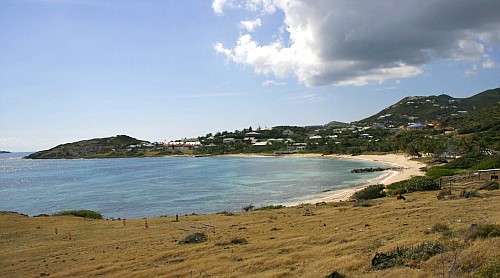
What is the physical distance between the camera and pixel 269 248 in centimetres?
1598

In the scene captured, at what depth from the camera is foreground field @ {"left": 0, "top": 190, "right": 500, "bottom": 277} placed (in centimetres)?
1089

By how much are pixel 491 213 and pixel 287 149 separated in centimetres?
18112

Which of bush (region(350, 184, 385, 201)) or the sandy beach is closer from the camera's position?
bush (region(350, 184, 385, 201))

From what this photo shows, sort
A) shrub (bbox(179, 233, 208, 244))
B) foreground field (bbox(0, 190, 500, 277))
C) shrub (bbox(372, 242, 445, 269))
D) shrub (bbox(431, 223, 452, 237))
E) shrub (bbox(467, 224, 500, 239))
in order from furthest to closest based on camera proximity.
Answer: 1. shrub (bbox(179, 233, 208, 244))
2. shrub (bbox(431, 223, 452, 237))
3. shrub (bbox(467, 224, 500, 239))
4. foreground field (bbox(0, 190, 500, 277))
5. shrub (bbox(372, 242, 445, 269))

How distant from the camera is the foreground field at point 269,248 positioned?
429 inches

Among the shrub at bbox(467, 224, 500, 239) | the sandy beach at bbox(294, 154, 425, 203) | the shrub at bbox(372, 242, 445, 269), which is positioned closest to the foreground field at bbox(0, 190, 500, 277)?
the shrub at bbox(372, 242, 445, 269)

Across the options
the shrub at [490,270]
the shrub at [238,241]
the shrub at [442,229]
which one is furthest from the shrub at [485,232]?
the shrub at [238,241]

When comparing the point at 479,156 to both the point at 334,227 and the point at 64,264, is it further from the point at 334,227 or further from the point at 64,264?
the point at 64,264

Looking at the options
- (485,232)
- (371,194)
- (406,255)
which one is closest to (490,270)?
(406,255)

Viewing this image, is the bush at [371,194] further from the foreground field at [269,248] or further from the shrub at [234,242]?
the shrub at [234,242]

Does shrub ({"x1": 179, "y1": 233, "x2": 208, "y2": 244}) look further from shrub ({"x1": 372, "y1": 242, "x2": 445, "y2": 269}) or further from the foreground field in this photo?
shrub ({"x1": 372, "y1": 242, "x2": 445, "y2": 269})

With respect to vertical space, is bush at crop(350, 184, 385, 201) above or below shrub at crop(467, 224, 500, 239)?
below

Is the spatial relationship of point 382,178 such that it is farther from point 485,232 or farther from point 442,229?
point 485,232

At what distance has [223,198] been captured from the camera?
58.4 meters
